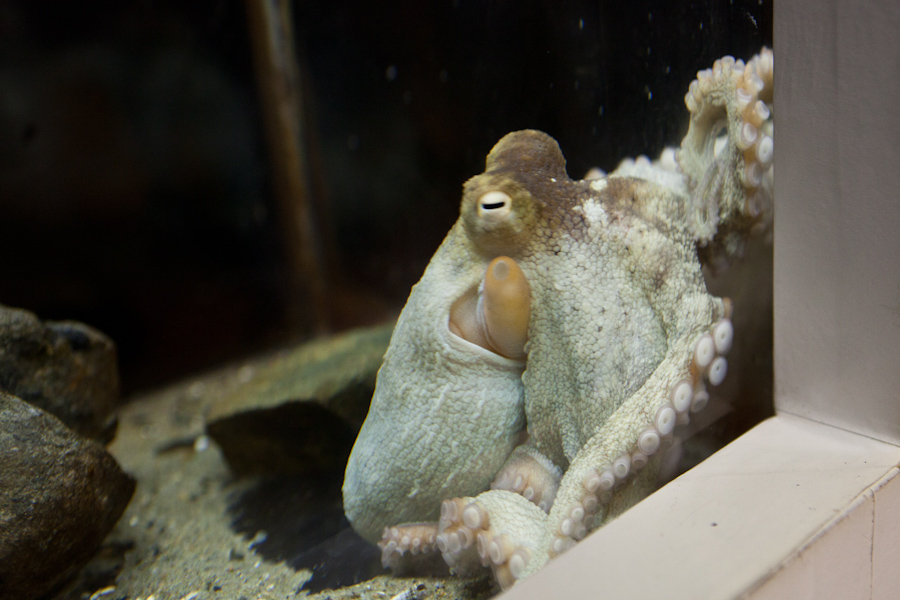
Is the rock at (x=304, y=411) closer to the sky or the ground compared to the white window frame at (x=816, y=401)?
closer to the ground

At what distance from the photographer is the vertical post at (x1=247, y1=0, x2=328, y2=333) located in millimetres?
2203

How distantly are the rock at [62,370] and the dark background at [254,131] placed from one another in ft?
2.26

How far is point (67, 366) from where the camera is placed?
1.61 metres

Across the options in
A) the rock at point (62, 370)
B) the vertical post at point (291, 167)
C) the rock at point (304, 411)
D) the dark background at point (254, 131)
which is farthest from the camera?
the vertical post at point (291, 167)

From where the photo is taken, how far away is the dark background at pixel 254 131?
42.6 inches

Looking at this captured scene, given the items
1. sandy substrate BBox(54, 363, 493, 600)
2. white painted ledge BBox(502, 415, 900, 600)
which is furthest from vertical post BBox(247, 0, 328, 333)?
white painted ledge BBox(502, 415, 900, 600)

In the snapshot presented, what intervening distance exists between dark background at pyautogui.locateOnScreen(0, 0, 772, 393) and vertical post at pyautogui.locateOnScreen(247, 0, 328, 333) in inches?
2.7

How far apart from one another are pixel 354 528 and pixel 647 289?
62 cm

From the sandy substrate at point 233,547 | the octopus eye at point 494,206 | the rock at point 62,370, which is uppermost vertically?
the octopus eye at point 494,206

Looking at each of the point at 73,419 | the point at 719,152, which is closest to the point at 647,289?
the point at 719,152

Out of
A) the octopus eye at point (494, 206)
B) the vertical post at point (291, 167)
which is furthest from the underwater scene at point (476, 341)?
the vertical post at point (291, 167)

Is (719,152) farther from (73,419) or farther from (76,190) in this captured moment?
(76,190)

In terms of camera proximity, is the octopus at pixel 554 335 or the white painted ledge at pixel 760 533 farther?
the octopus at pixel 554 335

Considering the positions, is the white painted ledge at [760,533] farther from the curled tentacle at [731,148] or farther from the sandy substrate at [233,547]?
the curled tentacle at [731,148]
